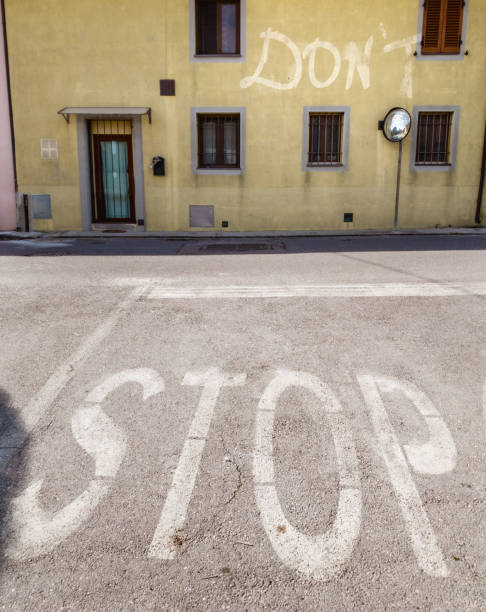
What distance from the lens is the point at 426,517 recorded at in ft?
8.62

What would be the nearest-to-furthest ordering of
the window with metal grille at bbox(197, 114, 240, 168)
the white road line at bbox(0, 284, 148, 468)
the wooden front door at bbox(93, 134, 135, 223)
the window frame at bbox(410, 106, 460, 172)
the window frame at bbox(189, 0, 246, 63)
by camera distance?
the white road line at bbox(0, 284, 148, 468), the window frame at bbox(189, 0, 246, 63), the window frame at bbox(410, 106, 460, 172), the window with metal grille at bbox(197, 114, 240, 168), the wooden front door at bbox(93, 134, 135, 223)

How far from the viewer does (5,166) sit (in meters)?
15.1

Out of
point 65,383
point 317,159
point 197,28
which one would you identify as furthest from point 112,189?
point 65,383

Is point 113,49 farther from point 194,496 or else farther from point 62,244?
point 194,496

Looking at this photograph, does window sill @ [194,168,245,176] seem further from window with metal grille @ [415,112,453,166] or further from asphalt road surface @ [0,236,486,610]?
asphalt road surface @ [0,236,486,610]

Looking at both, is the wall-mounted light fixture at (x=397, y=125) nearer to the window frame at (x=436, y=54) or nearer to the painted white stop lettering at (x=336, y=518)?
the window frame at (x=436, y=54)

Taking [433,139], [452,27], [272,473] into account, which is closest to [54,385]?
[272,473]

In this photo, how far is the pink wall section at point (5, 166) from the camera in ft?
48.0

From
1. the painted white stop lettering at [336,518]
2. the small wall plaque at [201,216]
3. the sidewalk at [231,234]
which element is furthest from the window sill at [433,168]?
the painted white stop lettering at [336,518]

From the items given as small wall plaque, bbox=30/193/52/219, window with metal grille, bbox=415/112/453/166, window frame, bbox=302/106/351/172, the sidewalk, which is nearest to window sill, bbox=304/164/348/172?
window frame, bbox=302/106/351/172

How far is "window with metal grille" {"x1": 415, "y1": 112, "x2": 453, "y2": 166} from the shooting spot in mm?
14758

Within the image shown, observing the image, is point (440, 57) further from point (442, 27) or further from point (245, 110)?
point (245, 110)

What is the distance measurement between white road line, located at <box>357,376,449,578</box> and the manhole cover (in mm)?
7585

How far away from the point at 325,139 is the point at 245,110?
233 cm
